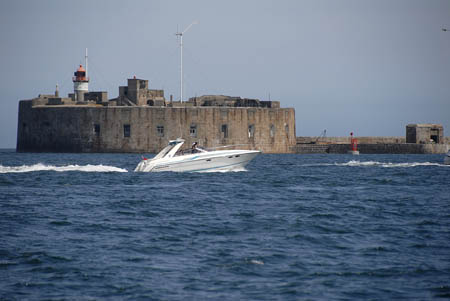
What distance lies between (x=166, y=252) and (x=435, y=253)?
609cm

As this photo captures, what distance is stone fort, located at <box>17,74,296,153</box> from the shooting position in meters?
79.2

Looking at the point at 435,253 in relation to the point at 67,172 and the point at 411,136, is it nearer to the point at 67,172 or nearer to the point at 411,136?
the point at 67,172

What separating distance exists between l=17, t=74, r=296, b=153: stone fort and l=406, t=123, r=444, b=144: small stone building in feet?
55.3

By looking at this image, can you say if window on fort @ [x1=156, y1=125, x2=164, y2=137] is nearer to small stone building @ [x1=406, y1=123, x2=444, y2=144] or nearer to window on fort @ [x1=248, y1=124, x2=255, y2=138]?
window on fort @ [x1=248, y1=124, x2=255, y2=138]

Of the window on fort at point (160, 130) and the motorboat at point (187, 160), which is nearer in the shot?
the motorboat at point (187, 160)

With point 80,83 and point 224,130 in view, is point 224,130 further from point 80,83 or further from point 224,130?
point 80,83

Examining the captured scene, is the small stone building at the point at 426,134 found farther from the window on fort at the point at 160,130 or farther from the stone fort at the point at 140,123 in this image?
the window on fort at the point at 160,130

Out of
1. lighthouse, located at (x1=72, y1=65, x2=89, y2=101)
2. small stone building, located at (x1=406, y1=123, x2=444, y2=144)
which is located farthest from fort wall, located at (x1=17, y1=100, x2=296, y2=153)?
small stone building, located at (x1=406, y1=123, x2=444, y2=144)

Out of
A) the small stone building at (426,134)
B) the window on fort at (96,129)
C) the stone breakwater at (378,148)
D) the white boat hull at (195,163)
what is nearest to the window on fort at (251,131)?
the stone breakwater at (378,148)

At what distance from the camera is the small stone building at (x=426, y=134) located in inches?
3479

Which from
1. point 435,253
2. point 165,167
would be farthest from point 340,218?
point 165,167

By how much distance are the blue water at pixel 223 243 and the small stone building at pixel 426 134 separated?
59213 millimetres

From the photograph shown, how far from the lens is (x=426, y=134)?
88688 millimetres

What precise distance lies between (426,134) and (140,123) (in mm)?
35673
